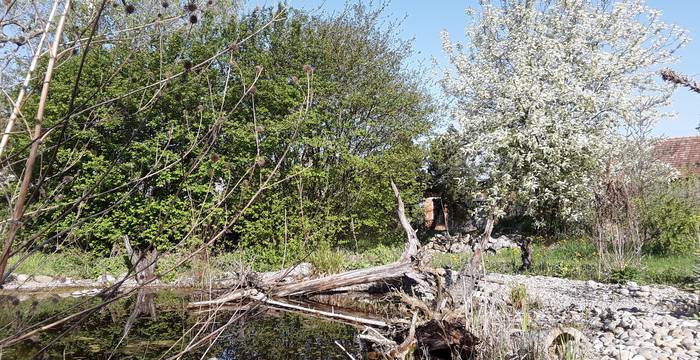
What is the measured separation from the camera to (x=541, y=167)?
536 inches

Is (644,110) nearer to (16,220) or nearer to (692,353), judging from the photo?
(692,353)

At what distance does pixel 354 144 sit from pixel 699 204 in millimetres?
7743

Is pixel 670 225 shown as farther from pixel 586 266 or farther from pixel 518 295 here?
pixel 518 295

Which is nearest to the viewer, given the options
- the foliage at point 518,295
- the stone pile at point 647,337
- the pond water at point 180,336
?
the stone pile at point 647,337

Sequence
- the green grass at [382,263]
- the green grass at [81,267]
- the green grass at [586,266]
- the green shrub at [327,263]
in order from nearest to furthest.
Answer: the green grass at [586,266] → the green grass at [382,263] → the green shrub at [327,263] → the green grass at [81,267]

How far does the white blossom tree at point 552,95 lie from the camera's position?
44.8 ft

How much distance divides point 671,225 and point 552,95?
Answer: 14.3 ft

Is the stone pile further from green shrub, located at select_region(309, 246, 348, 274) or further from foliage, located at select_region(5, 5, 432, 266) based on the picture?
foliage, located at select_region(5, 5, 432, 266)

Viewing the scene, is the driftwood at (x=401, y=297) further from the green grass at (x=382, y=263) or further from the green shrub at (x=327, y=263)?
the green grass at (x=382, y=263)

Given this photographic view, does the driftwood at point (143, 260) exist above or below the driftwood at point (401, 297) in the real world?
above

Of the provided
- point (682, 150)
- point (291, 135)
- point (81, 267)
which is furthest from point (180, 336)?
point (682, 150)

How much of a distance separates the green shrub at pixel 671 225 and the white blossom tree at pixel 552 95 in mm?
2089

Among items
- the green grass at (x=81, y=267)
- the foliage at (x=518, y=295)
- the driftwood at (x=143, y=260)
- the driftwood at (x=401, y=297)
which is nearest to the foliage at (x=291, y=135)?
the green grass at (x=81, y=267)

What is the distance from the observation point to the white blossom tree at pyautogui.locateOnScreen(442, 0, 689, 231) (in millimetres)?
13648
